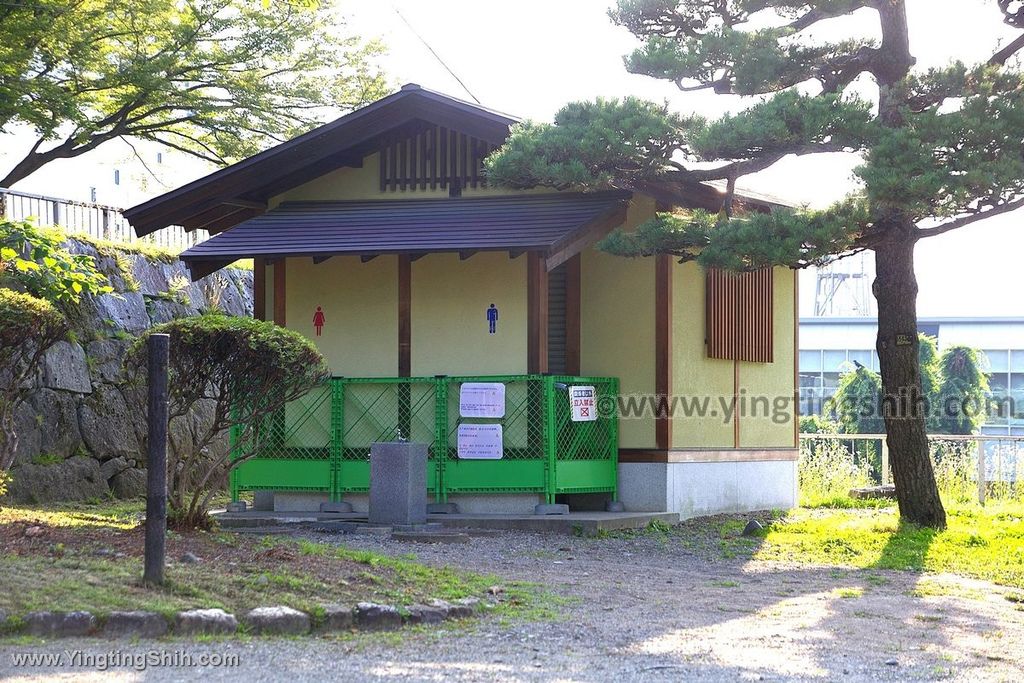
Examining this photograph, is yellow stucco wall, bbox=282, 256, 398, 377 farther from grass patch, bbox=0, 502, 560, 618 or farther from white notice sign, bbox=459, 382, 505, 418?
grass patch, bbox=0, 502, 560, 618

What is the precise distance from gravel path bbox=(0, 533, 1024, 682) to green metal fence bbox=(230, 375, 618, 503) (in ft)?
8.52

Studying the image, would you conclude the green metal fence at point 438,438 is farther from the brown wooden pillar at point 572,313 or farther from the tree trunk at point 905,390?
the tree trunk at point 905,390

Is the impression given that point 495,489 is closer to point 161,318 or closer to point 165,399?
point 165,399

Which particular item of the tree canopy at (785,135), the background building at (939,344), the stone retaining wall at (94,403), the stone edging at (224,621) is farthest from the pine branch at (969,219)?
the background building at (939,344)

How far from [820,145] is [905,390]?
2.84 m

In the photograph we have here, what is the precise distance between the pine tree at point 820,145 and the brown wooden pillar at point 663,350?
116 centimetres

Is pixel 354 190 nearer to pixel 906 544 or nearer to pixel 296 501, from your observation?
pixel 296 501

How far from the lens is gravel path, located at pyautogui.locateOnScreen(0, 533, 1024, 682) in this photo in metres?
6.36

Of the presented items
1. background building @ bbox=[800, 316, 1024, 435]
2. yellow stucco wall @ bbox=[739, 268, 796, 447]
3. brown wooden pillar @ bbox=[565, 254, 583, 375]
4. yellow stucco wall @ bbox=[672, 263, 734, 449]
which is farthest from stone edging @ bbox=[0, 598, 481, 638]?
background building @ bbox=[800, 316, 1024, 435]

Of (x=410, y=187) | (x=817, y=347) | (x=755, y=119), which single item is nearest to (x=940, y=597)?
(x=755, y=119)

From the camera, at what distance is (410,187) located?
1499cm

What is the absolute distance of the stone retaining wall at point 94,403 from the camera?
15.3 m

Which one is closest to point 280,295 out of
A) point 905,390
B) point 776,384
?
point 776,384

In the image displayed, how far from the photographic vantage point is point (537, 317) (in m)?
13.6
